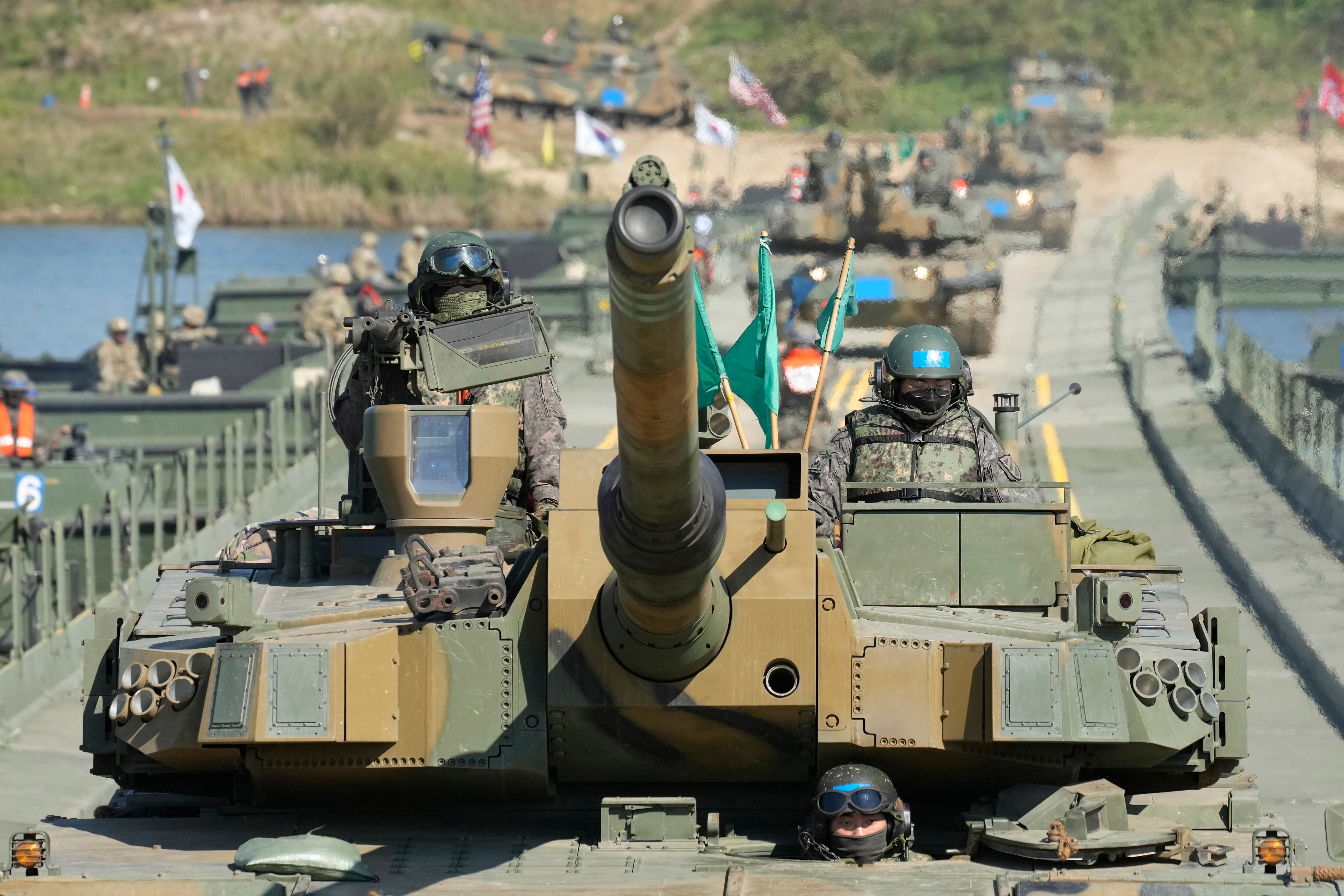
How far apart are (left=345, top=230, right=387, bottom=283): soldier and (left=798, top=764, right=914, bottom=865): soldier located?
31468mm

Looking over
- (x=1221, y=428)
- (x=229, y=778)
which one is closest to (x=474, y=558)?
(x=229, y=778)

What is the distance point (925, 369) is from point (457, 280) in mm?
2794

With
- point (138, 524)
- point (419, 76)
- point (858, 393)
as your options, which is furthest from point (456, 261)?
point (419, 76)

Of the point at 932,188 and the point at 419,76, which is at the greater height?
the point at 419,76

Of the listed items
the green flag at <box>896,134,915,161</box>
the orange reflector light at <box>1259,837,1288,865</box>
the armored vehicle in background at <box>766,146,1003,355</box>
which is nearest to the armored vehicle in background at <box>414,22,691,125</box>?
the green flag at <box>896,134,915,161</box>

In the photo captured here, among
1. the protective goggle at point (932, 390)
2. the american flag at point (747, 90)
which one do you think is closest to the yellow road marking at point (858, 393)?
the protective goggle at point (932, 390)

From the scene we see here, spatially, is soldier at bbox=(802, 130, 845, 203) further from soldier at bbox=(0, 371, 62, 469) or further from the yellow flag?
the yellow flag

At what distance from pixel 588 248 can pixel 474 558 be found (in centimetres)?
3674

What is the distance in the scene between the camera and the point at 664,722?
34.7 ft

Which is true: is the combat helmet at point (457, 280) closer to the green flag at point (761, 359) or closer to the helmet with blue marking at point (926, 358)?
the green flag at point (761, 359)

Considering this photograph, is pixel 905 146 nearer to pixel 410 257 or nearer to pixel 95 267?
pixel 95 267

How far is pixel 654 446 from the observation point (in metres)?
8.18

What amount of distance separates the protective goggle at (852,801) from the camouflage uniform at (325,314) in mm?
25003

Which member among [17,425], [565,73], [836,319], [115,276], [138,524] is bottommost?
[138,524]
